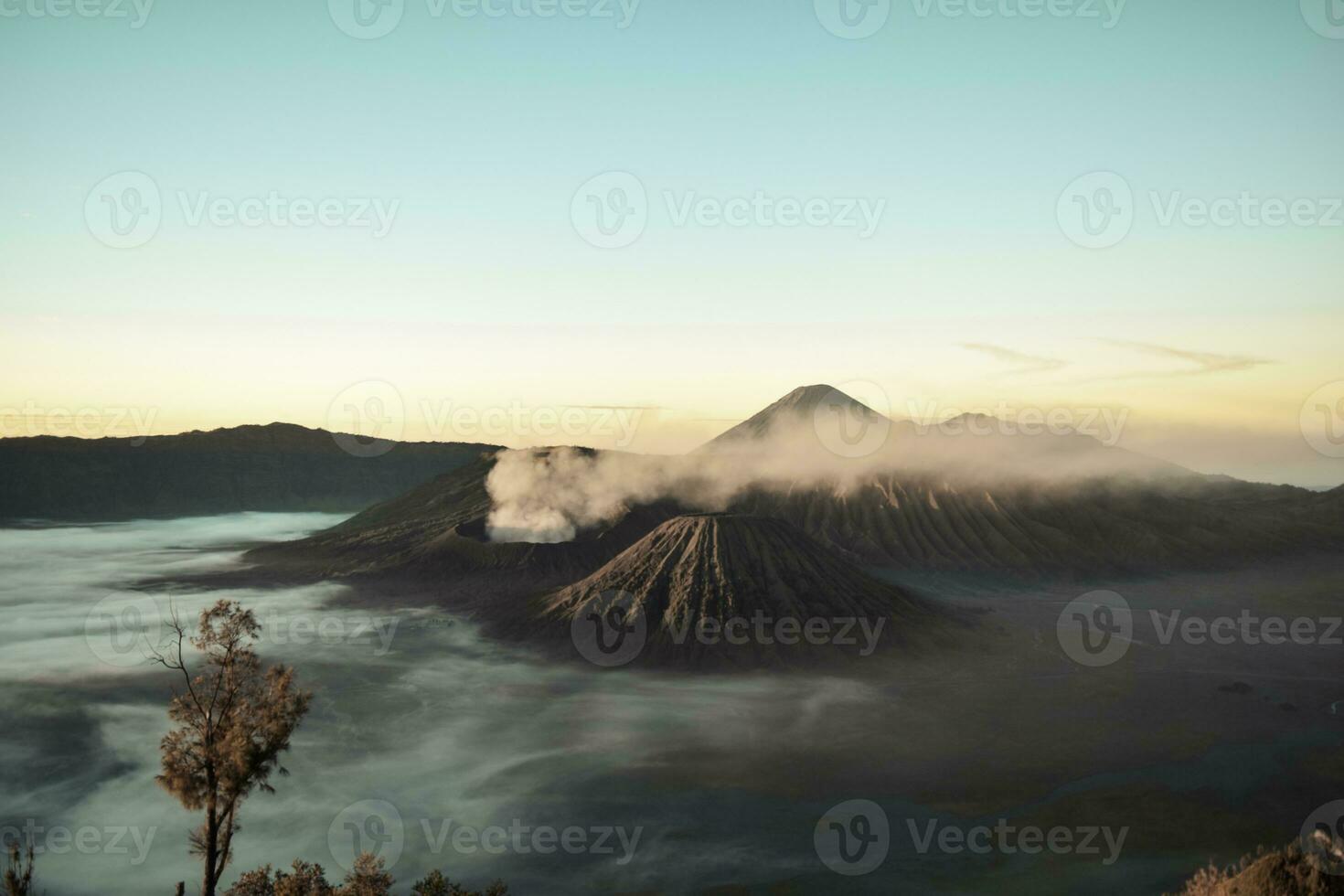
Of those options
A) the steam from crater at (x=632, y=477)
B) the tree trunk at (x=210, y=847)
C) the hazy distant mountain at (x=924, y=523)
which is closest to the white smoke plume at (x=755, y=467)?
the steam from crater at (x=632, y=477)

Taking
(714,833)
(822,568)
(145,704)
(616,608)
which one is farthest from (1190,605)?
(145,704)

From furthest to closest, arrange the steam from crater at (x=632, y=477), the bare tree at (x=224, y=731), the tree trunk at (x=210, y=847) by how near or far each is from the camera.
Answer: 1. the steam from crater at (x=632, y=477)
2. the bare tree at (x=224, y=731)
3. the tree trunk at (x=210, y=847)

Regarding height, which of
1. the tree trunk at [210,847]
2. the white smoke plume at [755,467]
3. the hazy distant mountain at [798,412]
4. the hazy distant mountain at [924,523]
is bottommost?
the tree trunk at [210,847]

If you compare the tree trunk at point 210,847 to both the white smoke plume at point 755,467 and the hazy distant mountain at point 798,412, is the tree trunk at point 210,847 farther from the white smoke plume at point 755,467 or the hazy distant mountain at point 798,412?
the hazy distant mountain at point 798,412

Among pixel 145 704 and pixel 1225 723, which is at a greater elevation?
pixel 145 704

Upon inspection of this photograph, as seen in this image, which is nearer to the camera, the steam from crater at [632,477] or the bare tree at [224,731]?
the bare tree at [224,731]

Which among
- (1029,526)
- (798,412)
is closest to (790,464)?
(798,412)

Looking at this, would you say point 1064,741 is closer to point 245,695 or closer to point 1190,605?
point 245,695
